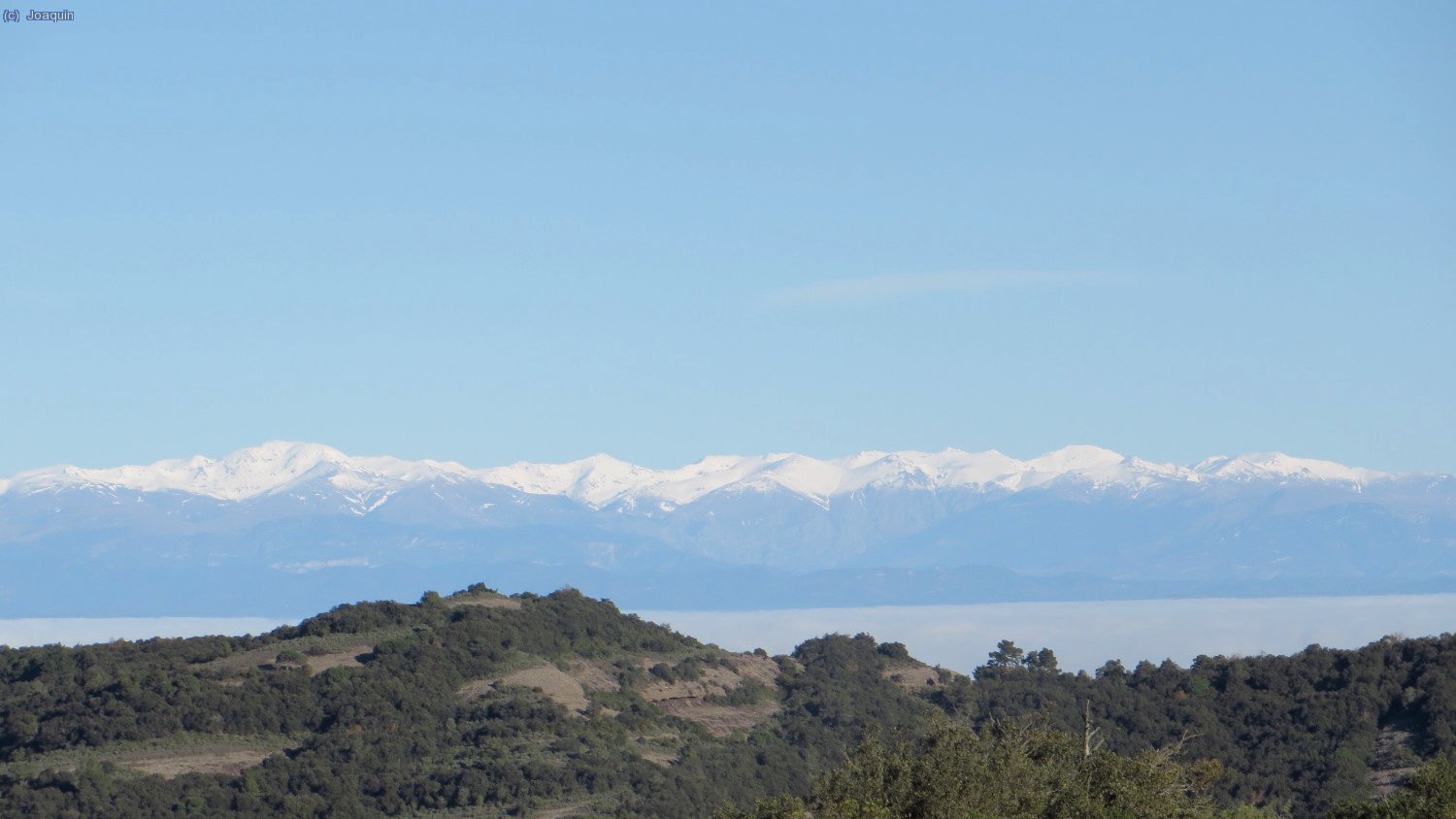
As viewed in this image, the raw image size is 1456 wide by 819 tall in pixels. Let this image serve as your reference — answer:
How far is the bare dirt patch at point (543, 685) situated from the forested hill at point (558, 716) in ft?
0.55

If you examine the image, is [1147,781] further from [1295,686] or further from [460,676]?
[460,676]

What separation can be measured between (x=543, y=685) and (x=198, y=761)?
60.0ft

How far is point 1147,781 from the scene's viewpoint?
44.8m

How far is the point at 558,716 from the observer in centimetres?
8738

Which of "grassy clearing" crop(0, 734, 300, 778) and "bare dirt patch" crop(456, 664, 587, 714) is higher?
"bare dirt patch" crop(456, 664, 587, 714)

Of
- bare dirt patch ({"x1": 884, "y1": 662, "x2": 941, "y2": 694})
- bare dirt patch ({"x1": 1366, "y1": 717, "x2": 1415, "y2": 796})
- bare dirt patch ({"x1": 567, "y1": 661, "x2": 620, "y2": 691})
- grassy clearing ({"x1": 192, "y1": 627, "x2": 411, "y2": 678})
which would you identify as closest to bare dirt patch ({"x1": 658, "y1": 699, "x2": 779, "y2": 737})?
bare dirt patch ({"x1": 567, "y1": 661, "x2": 620, "y2": 691})

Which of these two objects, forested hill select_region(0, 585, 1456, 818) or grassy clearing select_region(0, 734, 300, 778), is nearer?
forested hill select_region(0, 585, 1456, 818)

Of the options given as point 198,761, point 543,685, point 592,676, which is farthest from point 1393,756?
point 198,761

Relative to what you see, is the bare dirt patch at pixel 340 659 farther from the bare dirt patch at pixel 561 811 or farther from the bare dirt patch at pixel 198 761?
the bare dirt patch at pixel 561 811

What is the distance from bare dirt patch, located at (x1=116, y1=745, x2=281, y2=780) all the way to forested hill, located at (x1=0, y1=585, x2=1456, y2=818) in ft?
0.41

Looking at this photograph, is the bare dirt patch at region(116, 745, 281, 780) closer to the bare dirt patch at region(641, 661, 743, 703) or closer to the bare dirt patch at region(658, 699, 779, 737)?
the bare dirt patch at region(641, 661, 743, 703)

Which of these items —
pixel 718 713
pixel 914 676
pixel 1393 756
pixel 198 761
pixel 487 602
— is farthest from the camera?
pixel 914 676

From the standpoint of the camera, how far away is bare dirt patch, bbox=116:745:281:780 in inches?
3068

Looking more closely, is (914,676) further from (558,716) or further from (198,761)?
(198,761)
